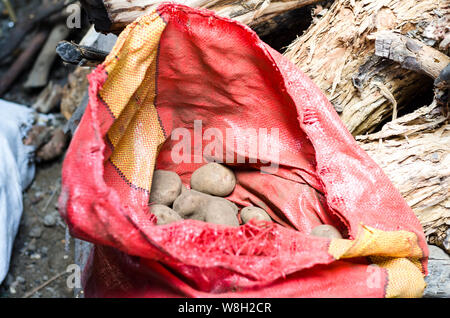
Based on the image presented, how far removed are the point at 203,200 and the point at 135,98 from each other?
0.41 m

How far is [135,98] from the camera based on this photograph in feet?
4.14

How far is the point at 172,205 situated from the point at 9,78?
204 cm

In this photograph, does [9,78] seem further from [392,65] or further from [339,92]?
[392,65]

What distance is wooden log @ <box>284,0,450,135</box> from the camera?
1485 mm

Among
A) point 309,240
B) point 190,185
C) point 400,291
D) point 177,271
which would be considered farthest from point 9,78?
point 400,291

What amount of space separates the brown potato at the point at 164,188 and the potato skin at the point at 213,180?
0.08 metres

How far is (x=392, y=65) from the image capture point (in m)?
1.54

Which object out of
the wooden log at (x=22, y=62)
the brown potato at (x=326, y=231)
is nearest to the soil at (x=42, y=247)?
the wooden log at (x=22, y=62)

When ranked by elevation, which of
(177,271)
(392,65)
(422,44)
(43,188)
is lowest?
(43,188)

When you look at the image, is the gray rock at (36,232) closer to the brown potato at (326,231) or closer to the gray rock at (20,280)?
the gray rock at (20,280)

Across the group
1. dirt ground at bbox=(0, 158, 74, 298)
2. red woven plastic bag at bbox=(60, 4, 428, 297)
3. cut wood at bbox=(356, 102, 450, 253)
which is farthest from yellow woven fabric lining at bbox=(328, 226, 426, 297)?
dirt ground at bbox=(0, 158, 74, 298)

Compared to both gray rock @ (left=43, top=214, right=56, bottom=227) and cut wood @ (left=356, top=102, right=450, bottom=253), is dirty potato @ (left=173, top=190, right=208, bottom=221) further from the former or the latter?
gray rock @ (left=43, top=214, right=56, bottom=227)

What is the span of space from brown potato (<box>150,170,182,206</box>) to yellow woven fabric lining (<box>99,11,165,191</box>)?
0.24 feet

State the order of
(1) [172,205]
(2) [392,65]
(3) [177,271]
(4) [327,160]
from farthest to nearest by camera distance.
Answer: (2) [392,65], (1) [172,205], (4) [327,160], (3) [177,271]
